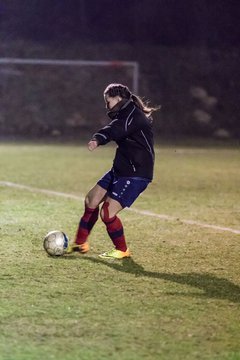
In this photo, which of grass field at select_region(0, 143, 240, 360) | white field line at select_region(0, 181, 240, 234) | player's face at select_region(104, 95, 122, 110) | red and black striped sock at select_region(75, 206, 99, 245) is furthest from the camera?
white field line at select_region(0, 181, 240, 234)

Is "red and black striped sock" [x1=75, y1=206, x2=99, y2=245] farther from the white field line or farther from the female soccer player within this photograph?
the white field line

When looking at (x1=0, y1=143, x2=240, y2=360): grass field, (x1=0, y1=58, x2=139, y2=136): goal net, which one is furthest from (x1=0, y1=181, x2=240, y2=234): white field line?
(x1=0, y1=58, x2=139, y2=136): goal net

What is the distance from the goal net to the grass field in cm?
1851

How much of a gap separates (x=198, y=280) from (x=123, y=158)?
1692mm

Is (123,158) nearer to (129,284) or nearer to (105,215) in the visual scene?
(105,215)

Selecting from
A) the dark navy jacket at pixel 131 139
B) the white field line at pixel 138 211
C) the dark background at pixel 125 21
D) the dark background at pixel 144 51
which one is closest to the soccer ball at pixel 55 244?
the dark navy jacket at pixel 131 139

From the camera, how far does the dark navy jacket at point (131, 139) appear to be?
8.01 m

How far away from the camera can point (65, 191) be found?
567 inches

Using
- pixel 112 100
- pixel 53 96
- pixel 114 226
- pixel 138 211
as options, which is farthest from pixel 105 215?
pixel 53 96

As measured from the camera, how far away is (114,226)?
331 inches

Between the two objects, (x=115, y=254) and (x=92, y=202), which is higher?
(x=92, y=202)

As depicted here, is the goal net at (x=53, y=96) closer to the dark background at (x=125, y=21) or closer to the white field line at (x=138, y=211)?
the dark background at (x=125, y=21)

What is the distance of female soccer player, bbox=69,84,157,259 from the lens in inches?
317

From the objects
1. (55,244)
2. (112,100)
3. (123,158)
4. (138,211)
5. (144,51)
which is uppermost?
(144,51)
